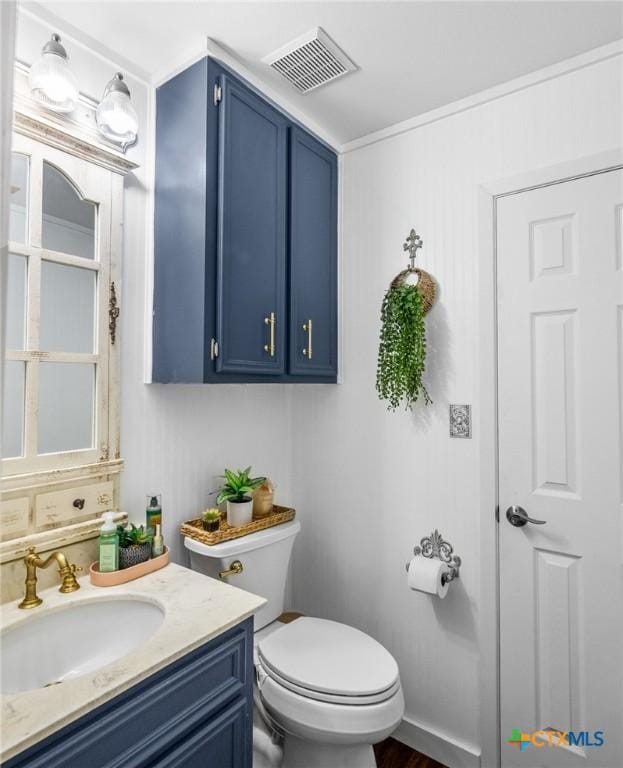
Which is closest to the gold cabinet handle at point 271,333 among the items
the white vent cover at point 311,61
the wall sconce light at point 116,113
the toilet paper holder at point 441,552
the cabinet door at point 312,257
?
the cabinet door at point 312,257

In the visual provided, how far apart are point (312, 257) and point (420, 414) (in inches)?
29.8

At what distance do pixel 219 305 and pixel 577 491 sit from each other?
1283 millimetres

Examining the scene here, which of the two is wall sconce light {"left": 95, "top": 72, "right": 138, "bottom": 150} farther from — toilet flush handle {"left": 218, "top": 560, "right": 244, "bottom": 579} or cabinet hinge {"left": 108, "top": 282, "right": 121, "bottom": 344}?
toilet flush handle {"left": 218, "top": 560, "right": 244, "bottom": 579}

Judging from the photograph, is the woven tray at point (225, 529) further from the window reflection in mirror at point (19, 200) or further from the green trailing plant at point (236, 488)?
the window reflection in mirror at point (19, 200)

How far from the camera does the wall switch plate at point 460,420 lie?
5.50 feet

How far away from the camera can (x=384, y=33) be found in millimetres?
1379

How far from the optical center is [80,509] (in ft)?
4.47

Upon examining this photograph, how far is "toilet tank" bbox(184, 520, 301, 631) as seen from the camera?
1.57 metres

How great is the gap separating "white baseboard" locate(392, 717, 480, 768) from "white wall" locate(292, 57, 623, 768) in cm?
1

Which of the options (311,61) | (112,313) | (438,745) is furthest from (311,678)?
(311,61)

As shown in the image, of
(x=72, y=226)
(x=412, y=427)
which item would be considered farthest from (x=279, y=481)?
(x=72, y=226)

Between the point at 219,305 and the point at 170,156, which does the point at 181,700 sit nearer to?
the point at 219,305

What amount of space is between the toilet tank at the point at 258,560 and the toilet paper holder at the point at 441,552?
0.49 m

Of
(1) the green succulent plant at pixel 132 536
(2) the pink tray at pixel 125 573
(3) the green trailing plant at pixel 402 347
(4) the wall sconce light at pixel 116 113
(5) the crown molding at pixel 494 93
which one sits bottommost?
(2) the pink tray at pixel 125 573
